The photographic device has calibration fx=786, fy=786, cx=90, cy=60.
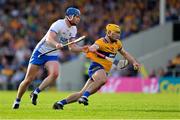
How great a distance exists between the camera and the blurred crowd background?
3981cm

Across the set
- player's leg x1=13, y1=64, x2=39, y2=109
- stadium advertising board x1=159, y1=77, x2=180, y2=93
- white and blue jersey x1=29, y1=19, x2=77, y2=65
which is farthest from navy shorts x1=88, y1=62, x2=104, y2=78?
stadium advertising board x1=159, y1=77, x2=180, y2=93

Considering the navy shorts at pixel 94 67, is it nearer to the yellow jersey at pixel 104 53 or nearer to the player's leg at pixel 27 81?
the yellow jersey at pixel 104 53

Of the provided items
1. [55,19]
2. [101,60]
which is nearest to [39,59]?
[101,60]

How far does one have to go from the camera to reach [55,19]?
1647 inches

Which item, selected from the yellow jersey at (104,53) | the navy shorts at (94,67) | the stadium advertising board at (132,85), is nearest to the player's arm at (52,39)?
the yellow jersey at (104,53)

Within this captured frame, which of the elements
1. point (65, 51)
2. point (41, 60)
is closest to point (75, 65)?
point (65, 51)

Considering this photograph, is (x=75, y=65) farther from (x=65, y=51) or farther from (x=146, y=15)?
(x=146, y=15)

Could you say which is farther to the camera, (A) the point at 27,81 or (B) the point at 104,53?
(A) the point at 27,81

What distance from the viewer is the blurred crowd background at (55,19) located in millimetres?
39812

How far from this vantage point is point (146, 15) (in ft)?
133

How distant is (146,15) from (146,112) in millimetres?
22536

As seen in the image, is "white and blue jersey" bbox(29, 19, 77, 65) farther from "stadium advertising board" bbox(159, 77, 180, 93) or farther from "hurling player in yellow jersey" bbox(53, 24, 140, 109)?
"stadium advertising board" bbox(159, 77, 180, 93)

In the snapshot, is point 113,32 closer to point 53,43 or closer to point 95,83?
point 95,83

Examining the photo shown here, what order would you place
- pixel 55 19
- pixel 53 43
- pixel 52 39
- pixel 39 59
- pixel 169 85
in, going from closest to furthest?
pixel 53 43 → pixel 52 39 → pixel 39 59 → pixel 169 85 → pixel 55 19
